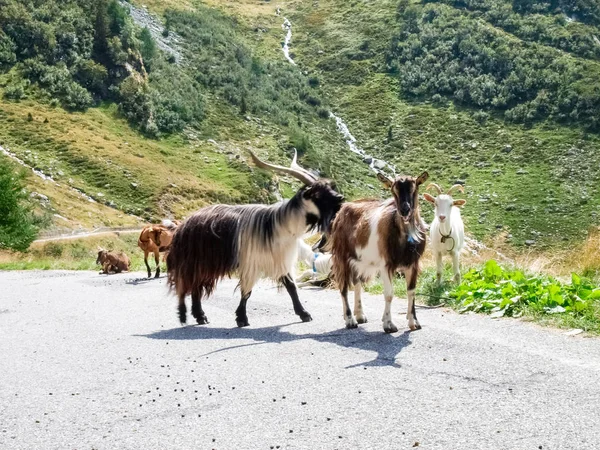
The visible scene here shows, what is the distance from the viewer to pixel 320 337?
977 centimetres

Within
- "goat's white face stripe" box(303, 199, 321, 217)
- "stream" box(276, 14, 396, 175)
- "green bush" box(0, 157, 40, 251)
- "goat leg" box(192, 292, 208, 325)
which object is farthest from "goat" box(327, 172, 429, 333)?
"stream" box(276, 14, 396, 175)

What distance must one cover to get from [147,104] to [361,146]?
36.3 m

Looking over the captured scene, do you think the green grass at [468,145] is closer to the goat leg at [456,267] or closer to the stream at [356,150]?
the stream at [356,150]

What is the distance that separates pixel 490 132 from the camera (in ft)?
377

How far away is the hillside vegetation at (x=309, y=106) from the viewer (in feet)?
284

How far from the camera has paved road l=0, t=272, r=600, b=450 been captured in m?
5.51

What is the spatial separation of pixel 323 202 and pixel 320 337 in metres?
Answer: 2.14

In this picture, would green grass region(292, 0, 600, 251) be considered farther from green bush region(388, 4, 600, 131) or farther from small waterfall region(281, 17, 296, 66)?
green bush region(388, 4, 600, 131)

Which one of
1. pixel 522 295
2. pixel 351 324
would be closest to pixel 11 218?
pixel 351 324

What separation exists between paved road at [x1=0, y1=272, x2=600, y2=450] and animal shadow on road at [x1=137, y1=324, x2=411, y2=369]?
32 mm

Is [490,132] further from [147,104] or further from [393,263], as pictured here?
[393,263]

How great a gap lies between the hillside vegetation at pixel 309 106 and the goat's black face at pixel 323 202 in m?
58.4

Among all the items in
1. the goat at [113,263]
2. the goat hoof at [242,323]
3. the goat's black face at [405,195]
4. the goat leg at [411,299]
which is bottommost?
the goat at [113,263]

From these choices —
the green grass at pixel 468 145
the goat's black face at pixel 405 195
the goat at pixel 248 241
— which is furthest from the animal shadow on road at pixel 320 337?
the green grass at pixel 468 145
